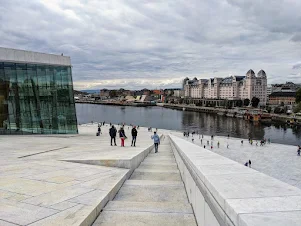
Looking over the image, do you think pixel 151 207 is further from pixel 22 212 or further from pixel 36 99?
pixel 36 99

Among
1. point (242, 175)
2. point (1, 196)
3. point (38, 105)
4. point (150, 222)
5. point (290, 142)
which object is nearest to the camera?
point (242, 175)

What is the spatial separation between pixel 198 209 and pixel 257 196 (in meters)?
1.16

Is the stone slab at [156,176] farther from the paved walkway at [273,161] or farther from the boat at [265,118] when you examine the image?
the boat at [265,118]

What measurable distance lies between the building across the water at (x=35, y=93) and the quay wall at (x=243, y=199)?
21.8 m

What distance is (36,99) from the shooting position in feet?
76.7

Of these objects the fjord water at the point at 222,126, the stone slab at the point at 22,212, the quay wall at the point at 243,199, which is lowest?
the fjord water at the point at 222,126

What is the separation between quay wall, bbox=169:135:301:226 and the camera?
214 centimetres

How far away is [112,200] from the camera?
4867 mm

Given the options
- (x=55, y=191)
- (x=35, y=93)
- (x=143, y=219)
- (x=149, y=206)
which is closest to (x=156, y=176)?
(x=149, y=206)

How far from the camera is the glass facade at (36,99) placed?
21516 mm

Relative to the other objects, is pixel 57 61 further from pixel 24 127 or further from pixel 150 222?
pixel 150 222

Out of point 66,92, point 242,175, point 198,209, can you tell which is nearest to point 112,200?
point 198,209

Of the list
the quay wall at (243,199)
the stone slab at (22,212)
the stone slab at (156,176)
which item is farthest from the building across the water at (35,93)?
the quay wall at (243,199)

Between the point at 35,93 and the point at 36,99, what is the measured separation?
1.80ft
